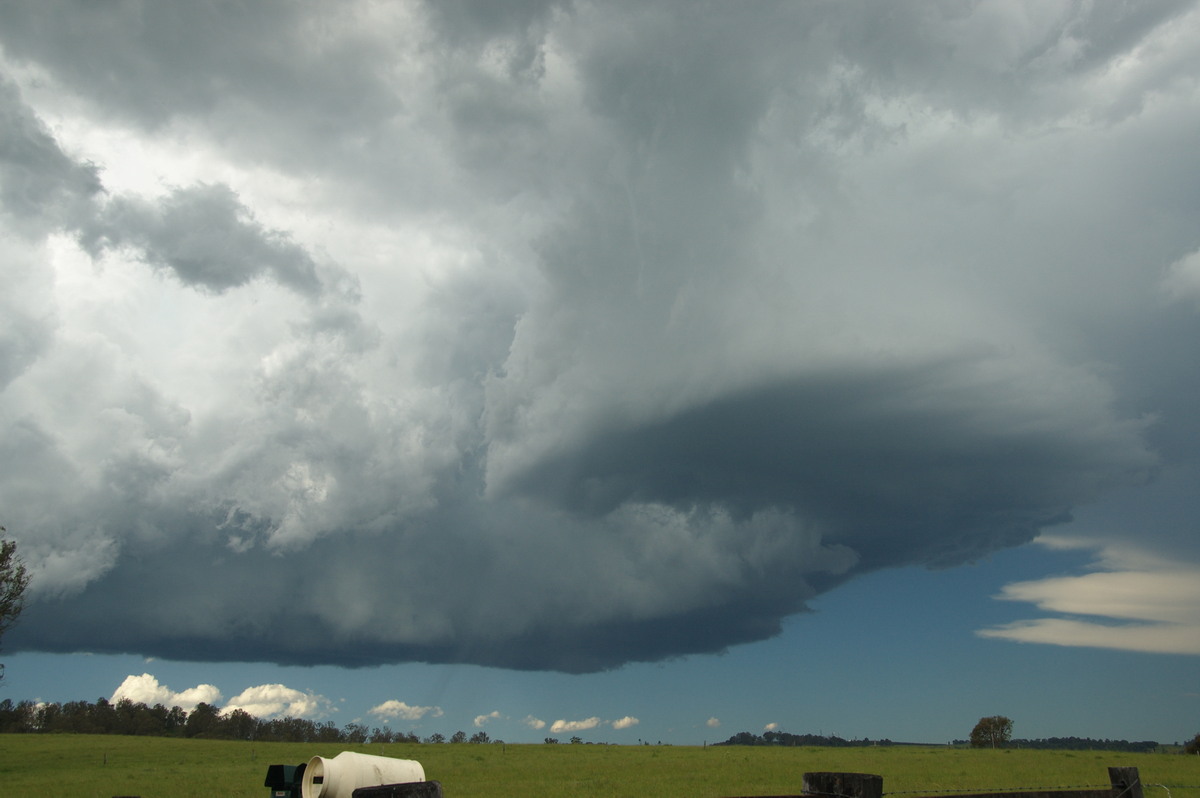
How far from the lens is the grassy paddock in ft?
158

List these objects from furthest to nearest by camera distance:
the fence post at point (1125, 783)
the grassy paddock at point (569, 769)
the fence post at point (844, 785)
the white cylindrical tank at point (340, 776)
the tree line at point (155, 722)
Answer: the tree line at point (155, 722)
the grassy paddock at point (569, 769)
the white cylindrical tank at point (340, 776)
the fence post at point (1125, 783)
the fence post at point (844, 785)

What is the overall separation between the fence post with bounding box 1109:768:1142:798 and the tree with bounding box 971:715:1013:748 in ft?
577

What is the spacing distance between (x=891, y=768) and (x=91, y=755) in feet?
244

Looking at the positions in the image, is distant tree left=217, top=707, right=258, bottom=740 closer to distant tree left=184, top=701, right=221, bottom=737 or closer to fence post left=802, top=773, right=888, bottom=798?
distant tree left=184, top=701, right=221, bottom=737

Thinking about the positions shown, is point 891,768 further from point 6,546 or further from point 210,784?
point 6,546

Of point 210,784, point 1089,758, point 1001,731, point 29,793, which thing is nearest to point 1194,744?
point 1001,731

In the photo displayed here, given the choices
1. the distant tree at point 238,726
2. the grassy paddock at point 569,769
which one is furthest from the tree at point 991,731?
the distant tree at point 238,726

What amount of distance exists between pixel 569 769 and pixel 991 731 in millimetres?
133545

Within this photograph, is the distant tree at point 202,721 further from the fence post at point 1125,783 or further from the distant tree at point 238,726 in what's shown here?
the fence post at point 1125,783

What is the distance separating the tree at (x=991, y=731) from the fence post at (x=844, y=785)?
17846 centimetres

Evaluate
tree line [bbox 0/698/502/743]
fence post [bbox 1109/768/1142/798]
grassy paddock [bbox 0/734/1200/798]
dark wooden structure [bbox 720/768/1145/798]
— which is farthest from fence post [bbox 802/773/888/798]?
tree line [bbox 0/698/502/743]

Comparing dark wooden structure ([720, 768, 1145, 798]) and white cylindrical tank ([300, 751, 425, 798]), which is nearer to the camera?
dark wooden structure ([720, 768, 1145, 798])

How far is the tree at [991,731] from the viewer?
158 m

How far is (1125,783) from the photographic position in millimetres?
8469
